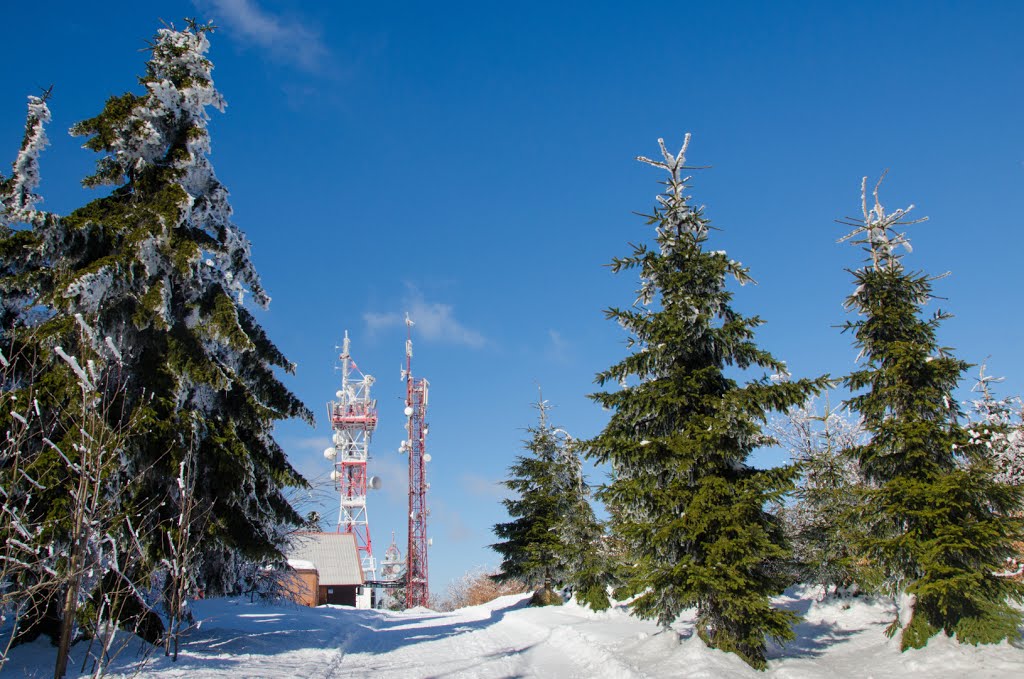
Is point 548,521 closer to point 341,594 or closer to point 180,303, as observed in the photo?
point 180,303

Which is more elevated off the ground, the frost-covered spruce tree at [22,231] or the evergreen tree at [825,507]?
the frost-covered spruce tree at [22,231]

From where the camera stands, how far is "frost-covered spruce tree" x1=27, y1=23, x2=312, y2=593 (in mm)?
10758

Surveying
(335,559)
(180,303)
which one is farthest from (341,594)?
(180,303)

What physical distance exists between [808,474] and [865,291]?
7842 mm

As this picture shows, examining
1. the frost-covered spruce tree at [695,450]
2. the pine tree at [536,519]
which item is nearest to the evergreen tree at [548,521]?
the pine tree at [536,519]

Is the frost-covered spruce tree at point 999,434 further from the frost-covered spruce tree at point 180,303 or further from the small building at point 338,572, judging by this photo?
the small building at point 338,572

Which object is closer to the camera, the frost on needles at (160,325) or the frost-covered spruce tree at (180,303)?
the frost on needles at (160,325)

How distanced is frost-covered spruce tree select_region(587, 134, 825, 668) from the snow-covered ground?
1.02 meters

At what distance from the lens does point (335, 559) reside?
47625 mm

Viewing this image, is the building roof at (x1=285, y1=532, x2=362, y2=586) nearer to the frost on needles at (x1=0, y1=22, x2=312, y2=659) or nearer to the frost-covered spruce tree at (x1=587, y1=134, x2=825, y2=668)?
the frost on needles at (x1=0, y1=22, x2=312, y2=659)

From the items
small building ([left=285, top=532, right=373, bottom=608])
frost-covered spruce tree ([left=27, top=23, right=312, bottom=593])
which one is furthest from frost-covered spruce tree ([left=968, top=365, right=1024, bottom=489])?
small building ([left=285, top=532, right=373, bottom=608])

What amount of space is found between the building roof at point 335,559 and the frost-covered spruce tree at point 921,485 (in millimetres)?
40122

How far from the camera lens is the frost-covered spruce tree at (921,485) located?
1112cm

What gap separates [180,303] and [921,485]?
14.3m
